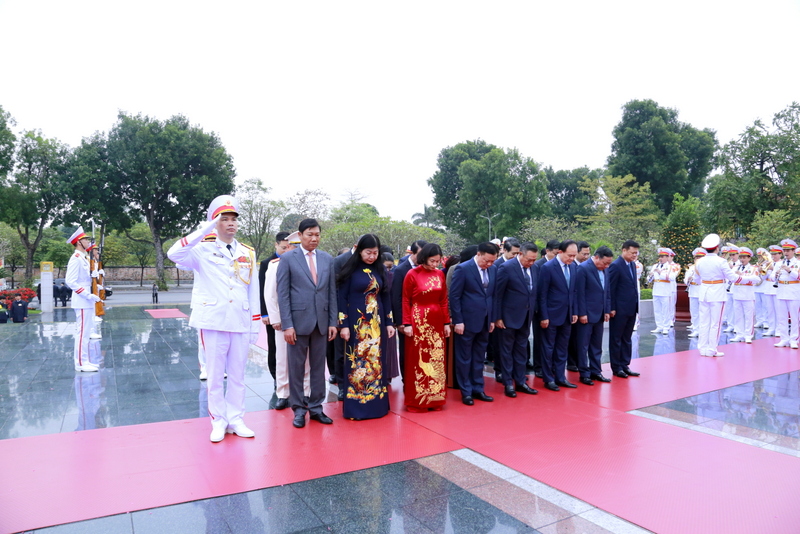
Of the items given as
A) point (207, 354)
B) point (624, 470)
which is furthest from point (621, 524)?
point (207, 354)

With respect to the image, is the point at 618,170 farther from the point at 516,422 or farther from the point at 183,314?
the point at 516,422

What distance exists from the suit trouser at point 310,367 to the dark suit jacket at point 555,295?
2609 millimetres

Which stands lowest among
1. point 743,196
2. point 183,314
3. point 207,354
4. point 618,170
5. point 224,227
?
point 183,314

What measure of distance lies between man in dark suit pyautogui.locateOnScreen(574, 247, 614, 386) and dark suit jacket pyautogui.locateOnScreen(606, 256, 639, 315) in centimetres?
22

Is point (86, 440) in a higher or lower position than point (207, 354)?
lower

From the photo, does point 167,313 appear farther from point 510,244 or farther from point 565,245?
point 565,245

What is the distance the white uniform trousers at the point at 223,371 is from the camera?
407cm

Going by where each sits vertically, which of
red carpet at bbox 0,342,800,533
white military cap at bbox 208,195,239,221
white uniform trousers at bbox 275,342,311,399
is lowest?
red carpet at bbox 0,342,800,533

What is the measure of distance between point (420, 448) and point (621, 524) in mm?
1543

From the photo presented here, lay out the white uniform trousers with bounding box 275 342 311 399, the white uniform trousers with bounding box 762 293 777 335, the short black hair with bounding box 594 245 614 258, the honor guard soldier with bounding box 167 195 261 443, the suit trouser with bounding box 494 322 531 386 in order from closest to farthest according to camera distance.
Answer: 1. the honor guard soldier with bounding box 167 195 261 443
2. the white uniform trousers with bounding box 275 342 311 399
3. the suit trouser with bounding box 494 322 531 386
4. the short black hair with bounding box 594 245 614 258
5. the white uniform trousers with bounding box 762 293 777 335

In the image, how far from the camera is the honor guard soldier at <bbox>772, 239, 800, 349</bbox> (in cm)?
863

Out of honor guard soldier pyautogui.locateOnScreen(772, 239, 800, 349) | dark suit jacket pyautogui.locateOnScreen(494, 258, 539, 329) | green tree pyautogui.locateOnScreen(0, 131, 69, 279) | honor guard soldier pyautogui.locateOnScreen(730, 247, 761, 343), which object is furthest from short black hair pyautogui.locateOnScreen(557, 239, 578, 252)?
green tree pyautogui.locateOnScreen(0, 131, 69, 279)

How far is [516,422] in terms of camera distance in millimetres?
4602

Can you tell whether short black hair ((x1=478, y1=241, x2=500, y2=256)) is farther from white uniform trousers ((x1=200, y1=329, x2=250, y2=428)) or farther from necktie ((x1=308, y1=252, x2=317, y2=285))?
white uniform trousers ((x1=200, y1=329, x2=250, y2=428))
